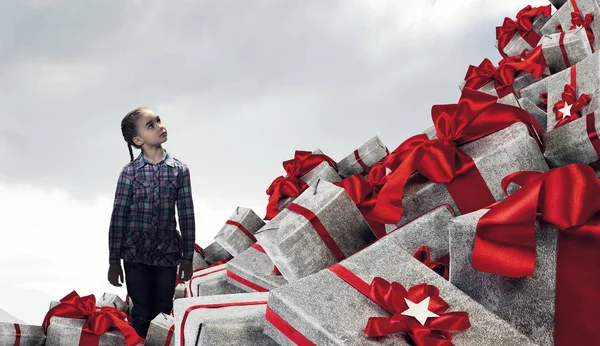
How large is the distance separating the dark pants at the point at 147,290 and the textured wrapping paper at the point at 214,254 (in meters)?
0.20

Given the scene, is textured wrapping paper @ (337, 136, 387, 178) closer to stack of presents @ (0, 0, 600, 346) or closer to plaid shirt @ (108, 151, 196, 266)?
stack of presents @ (0, 0, 600, 346)

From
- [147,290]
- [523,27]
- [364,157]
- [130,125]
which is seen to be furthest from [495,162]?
[523,27]

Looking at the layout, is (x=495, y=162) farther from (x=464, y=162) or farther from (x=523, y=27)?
(x=523, y=27)

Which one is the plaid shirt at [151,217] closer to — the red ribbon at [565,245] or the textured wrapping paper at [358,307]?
the textured wrapping paper at [358,307]

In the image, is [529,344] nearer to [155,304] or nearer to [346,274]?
[346,274]

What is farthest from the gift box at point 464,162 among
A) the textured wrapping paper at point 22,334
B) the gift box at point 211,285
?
the textured wrapping paper at point 22,334

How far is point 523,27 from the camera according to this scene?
3.29 m

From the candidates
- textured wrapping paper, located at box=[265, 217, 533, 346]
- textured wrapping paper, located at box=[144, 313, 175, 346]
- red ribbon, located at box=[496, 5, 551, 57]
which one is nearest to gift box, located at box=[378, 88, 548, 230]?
textured wrapping paper, located at box=[265, 217, 533, 346]

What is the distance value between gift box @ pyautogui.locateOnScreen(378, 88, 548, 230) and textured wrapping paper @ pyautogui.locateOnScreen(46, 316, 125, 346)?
3.60 ft

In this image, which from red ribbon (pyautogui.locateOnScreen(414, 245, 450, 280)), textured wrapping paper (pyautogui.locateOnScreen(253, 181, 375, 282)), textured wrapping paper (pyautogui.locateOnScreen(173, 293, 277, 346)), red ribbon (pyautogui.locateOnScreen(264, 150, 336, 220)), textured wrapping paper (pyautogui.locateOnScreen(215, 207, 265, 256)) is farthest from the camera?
textured wrapping paper (pyautogui.locateOnScreen(215, 207, 265, 256))

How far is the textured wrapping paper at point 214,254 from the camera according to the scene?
2.90 meters

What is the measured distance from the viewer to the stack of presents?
38.7 inches

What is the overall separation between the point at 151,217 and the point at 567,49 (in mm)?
1975

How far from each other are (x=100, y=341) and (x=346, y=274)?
46.2 inches
